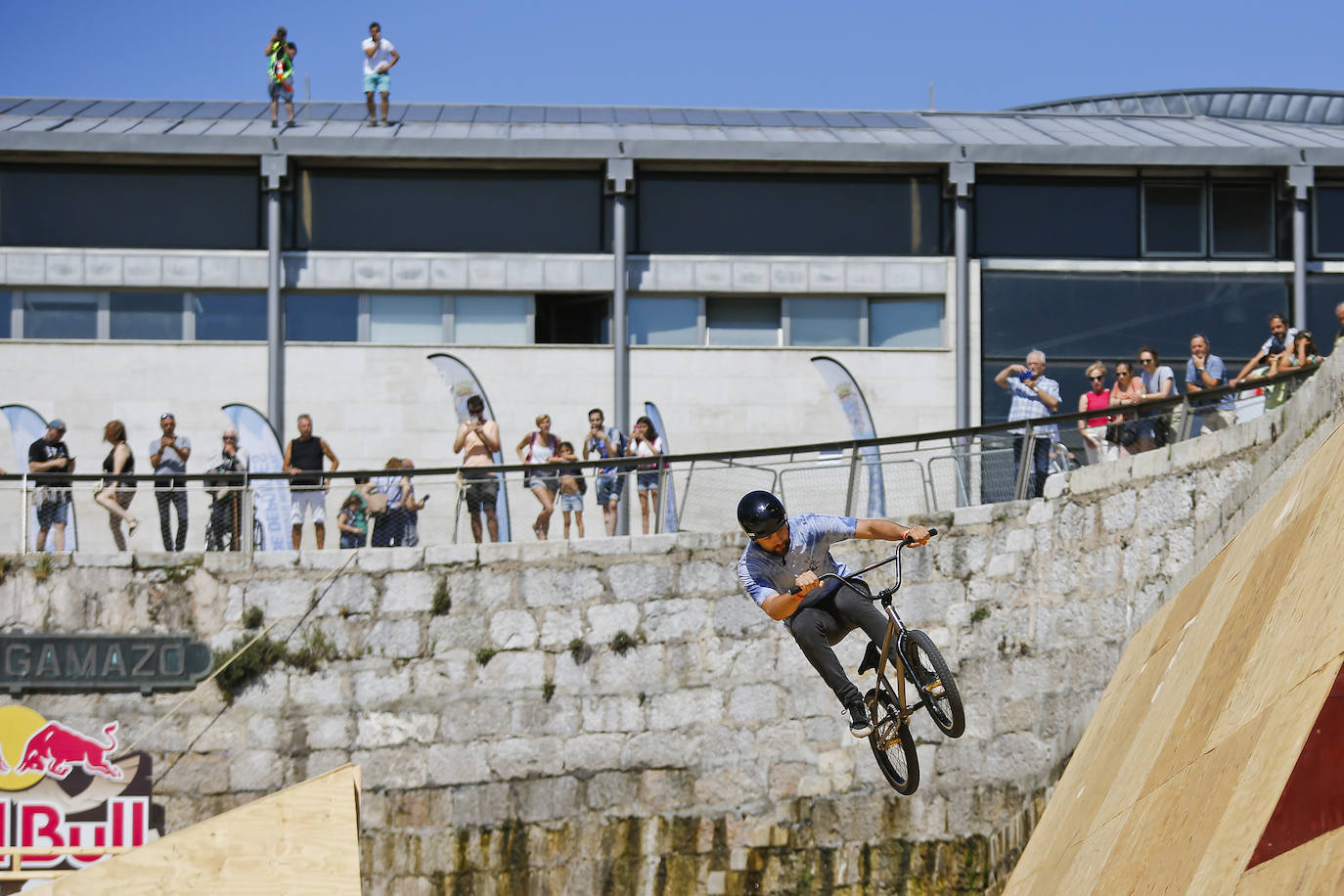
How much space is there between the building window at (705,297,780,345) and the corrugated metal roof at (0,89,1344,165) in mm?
2025

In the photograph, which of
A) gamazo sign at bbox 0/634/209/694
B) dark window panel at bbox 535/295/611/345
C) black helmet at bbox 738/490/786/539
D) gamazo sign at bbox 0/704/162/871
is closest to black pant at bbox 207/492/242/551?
gamazo sign at bbox 0/634/209/694

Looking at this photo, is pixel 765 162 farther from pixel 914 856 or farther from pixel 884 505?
pixel 914 856

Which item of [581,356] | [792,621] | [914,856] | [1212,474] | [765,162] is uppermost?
[765,162]

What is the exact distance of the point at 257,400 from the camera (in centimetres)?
2323

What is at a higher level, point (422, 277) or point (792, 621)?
point (422, 277)

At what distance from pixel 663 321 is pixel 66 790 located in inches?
403

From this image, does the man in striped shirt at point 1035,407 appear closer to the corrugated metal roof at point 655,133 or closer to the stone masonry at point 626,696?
the stone masonry at point 626,696

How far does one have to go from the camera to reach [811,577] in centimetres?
965

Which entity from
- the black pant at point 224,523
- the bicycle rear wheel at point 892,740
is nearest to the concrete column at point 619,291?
the black pant at point 224,523

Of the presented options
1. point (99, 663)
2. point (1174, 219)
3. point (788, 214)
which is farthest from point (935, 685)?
point (1174, 219)

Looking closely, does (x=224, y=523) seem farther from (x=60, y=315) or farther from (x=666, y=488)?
(x=60, y=315)

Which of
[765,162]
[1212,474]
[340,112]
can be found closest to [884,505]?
[1212,474]

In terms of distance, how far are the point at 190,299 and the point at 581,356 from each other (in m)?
5.34

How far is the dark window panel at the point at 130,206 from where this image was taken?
24.0 meters
